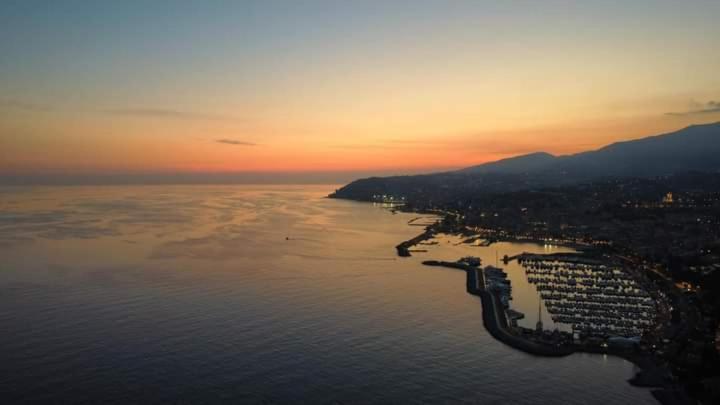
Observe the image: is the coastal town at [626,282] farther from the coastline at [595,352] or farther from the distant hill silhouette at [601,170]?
the distant hill silhouette at [601,170]

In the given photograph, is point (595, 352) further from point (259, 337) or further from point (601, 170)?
point (601, 170)

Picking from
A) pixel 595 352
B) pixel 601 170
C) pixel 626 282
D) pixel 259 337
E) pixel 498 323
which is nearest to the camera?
pixel 595 352

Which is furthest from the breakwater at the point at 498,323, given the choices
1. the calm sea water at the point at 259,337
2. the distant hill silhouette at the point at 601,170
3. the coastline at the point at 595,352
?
the distant hill silhouette at the point at 601,170

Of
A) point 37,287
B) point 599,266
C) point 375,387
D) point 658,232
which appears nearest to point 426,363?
point 375,387

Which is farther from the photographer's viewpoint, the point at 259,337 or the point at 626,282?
the point at 626,282

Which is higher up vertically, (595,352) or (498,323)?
(498,323)

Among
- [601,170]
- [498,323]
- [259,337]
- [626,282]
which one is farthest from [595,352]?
[601,170]

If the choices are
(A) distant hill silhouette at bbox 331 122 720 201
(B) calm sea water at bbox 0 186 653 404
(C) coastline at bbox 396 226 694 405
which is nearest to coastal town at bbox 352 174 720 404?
(C) coastline at bbox 396 226 694 405

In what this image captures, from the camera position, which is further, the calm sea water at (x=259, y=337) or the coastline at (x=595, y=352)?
the calm sea water at (x=259, y=337)
